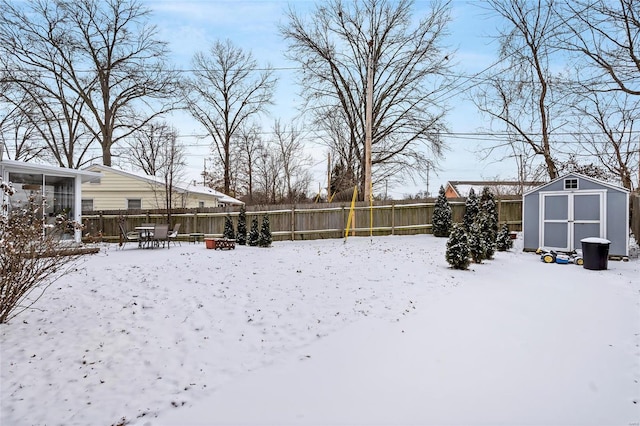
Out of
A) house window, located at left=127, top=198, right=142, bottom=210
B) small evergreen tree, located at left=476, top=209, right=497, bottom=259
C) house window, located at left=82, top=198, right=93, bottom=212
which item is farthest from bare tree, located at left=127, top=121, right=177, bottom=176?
small evergreen tree, located at left=476, top=209, right=497, bottom=259

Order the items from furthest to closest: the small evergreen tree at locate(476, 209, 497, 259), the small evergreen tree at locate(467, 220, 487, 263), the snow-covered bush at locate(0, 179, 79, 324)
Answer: the small evergreen tree at locate(476, 209, 497, 259)
the small evergreen tree at locate(467, 220, 487, 263)
the snow-covered bush at locate(0, 179, 79, 324)

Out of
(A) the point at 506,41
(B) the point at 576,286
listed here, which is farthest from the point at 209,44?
(B) the point at 576,286

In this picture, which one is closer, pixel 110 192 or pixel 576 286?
pixel 576 286

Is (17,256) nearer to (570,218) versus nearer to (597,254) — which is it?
(597,254)

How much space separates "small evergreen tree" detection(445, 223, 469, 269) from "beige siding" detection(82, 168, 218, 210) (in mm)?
13573

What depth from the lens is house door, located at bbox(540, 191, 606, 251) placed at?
10039 millimetres

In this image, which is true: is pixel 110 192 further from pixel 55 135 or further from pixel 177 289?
pixel 177 289

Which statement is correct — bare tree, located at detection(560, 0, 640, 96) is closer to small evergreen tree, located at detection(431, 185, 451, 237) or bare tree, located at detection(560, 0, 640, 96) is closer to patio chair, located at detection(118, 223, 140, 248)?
small evergreen tree, located at detection(431, 185, 451, 237)

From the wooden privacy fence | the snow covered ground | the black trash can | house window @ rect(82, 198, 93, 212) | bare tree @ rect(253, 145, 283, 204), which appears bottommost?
the snow covered ground

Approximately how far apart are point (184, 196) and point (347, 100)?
995 centimetres

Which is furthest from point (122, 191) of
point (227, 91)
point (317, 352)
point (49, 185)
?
point (317, 352)

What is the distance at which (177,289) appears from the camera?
585cm

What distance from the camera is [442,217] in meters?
13.9

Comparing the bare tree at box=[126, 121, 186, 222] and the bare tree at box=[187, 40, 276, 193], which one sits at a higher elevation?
the bare tree at box=[187, 40, 276, 193]
